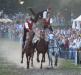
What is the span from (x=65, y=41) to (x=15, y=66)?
18.3ft

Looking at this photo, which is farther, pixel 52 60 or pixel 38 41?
pixel 52 60

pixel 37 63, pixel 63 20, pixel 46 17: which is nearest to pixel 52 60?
pixel 37 63

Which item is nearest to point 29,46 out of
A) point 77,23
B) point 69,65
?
point 69,65

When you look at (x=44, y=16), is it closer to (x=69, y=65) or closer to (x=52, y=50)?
(x=52, y=50)

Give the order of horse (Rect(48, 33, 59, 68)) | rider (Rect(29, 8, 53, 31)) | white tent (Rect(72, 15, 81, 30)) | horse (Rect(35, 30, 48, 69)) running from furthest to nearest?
1. white tent (Rect(72, 15, 81, 30))
2. horse (Rect(48, 33, 59, 68))
3. rider (Rect(29, 8, 53, 31))
4. horse (Rect(35, 30, 48, 69))

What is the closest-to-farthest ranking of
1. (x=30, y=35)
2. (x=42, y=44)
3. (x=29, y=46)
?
(x=30, y=35) < (x=29, y=46) < (x=42, y=44)

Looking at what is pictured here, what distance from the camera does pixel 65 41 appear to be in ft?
103

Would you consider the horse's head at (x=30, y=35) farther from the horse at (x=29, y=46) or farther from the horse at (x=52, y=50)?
the horse at (x=52, y=50)

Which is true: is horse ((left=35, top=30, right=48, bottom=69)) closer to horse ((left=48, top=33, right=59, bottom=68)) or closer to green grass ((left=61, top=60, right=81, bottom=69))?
horse ((left=48, top=33, right=59, bottom=68))

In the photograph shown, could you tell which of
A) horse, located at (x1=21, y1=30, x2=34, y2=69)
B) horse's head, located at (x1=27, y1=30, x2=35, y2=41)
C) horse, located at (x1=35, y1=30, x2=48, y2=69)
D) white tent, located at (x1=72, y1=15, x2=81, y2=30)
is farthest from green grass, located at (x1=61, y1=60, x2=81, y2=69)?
white tent, located at (x1=72, y1=15, x2=81, y2=30)

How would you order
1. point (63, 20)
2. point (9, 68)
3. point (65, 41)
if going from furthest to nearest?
1. point (63, 20)
2. point (65, 41)
3. point (9, 68)

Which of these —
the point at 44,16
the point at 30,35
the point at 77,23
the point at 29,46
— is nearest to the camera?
the point at 30,35

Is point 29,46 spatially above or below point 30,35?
below

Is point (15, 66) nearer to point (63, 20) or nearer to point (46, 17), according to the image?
point (46, 17)
